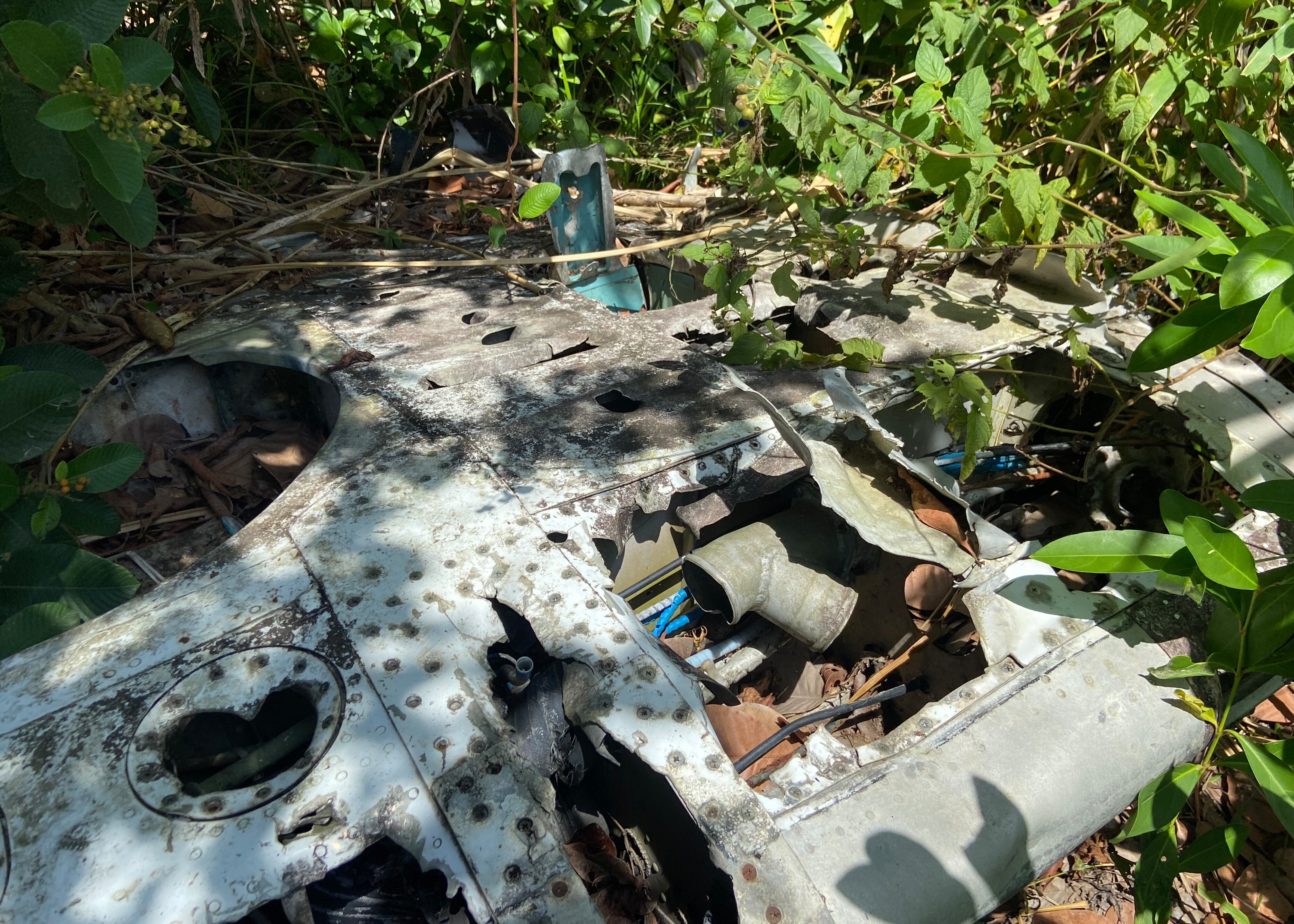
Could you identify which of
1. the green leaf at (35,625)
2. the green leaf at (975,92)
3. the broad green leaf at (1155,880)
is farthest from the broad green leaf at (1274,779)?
the green leaf at (35,625)

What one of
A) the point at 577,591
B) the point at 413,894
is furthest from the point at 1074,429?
the point at 413,894

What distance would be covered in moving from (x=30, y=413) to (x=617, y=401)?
1356mm

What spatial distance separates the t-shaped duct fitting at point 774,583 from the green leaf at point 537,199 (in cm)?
140

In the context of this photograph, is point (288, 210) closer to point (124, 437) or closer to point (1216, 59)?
point (124, 437)

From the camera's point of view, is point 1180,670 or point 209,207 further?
point 209,207

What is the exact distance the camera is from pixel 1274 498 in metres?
1.70

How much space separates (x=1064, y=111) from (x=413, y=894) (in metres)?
3.91

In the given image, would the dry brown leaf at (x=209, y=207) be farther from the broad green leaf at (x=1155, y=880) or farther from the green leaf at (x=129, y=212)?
the broad green leaf at (x=1155, y=880)

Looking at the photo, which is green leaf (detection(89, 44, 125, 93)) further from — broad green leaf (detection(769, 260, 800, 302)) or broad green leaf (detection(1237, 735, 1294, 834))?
broad green leaf (detection(1237, 735, 1294, 834))

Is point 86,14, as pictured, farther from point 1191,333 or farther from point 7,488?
point 1191,333

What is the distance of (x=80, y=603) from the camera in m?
1.76

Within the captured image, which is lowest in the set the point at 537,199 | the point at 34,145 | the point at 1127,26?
the point at 537,199

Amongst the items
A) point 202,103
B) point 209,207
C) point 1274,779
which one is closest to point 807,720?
point 1274,779

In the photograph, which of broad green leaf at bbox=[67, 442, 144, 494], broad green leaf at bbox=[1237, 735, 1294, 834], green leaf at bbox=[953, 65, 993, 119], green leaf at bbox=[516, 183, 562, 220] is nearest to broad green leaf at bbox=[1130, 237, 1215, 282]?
broad green leaf at bbox=[1237, 735, 1294, 834]
